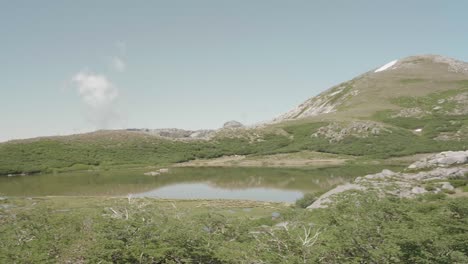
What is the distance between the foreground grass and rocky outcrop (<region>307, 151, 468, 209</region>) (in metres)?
7.26

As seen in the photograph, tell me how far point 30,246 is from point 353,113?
182 m

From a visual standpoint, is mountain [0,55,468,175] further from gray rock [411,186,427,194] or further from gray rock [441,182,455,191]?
gray rock [411,186,427,194]

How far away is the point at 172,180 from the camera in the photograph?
88.0m

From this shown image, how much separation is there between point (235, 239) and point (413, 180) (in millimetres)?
39447

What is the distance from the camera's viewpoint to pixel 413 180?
53781 millimetres

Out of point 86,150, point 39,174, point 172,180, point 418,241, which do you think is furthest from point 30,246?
point 86,150

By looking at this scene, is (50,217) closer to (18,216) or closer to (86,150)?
(18,216)

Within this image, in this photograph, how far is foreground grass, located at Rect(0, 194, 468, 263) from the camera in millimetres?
18984

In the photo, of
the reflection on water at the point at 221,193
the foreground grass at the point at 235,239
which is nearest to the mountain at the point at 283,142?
the reflection on water at the point at 221,193

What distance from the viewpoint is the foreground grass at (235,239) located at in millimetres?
18984

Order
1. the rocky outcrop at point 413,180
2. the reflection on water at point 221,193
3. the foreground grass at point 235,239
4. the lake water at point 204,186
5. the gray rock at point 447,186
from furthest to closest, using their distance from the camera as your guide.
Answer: the lake water at point 204,186 → the reflection on water at point 221,193 → the gray rock at point 447,186 → the rocky outcrop at point 413,180 → the foreground grass at point 235,239

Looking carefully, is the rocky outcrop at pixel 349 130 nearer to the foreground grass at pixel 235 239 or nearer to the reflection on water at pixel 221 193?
the reflection on water at pixel 221 193

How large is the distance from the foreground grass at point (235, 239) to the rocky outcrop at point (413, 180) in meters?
7.26

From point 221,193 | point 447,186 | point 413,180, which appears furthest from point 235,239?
point 221,193
